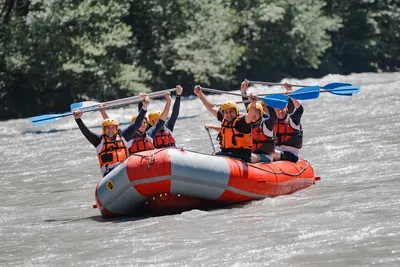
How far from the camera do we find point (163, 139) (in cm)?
962

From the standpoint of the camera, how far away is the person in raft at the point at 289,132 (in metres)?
9.98

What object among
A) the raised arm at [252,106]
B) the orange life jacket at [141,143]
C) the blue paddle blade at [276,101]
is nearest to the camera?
the raised arm at [252,106]

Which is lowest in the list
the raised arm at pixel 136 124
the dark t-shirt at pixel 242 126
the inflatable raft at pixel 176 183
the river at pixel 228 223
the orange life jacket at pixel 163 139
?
the river at pixel 228 223

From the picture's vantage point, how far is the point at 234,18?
34.1 meters

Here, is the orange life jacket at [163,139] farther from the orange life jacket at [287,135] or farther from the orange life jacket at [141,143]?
the orange life jacket at [287,135]

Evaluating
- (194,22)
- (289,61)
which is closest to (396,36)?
(289,61)

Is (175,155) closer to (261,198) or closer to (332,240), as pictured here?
(261,198)

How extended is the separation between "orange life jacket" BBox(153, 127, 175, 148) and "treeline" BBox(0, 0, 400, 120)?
15.6 meters

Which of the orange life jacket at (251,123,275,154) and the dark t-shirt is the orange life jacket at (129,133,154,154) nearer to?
the dark t-shirt

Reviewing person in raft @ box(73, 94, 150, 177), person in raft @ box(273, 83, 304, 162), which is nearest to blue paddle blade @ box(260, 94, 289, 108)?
person in raft @ box(273, 83, 304, 162)

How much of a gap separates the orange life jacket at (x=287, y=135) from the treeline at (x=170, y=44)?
15.5 m

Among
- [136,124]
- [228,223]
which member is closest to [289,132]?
[136,124]

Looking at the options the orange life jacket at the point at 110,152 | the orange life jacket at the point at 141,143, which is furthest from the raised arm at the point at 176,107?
the orange life jacket at the point at 110,152

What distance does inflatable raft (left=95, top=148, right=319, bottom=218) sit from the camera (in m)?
8.04
